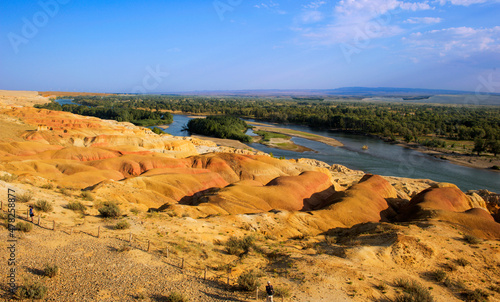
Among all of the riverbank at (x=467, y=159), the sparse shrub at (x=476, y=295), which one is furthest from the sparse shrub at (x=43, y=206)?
the riverbank at (x=467, y=159)

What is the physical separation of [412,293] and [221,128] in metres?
89.7

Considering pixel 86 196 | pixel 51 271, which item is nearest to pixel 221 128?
pixel 86 196

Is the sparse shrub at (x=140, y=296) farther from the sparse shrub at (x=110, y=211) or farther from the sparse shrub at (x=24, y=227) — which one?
the sparse shrub at (x=110, y=211)

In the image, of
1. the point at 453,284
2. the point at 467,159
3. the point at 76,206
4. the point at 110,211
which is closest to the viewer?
the point at 453,284

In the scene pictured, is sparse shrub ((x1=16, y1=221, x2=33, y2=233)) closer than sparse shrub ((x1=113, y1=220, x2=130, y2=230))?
Yes

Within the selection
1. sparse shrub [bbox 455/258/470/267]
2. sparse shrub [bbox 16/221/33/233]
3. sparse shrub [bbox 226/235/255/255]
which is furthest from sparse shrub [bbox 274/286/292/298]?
sparse shrub [bbox 16/221/33/233]

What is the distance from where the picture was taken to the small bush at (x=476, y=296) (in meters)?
13.2

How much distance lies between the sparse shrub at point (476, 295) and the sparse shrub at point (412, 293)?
2.12 m

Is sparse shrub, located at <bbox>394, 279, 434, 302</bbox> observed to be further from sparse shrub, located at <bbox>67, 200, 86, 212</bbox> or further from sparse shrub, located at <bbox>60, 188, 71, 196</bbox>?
sparse shrub, located at <bbox>60, 188, 71, 196</bbox>

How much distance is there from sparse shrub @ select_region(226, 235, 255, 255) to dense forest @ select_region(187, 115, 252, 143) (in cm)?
7229

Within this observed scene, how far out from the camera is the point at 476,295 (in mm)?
13273

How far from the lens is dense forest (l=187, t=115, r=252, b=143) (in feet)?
310

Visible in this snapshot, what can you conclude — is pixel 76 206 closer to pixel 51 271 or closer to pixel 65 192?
pixel 65 192

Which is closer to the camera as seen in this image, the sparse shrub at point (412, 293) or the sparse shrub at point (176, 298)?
the sparse shrub at point (176, 298)
